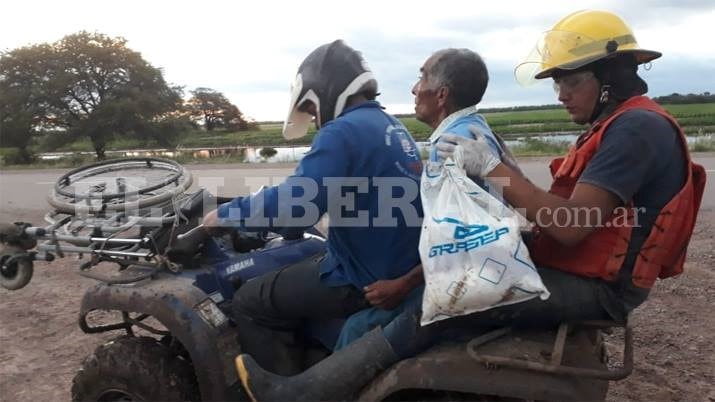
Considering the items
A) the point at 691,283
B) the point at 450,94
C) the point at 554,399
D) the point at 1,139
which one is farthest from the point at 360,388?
the point at 1,139

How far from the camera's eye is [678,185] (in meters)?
2.42

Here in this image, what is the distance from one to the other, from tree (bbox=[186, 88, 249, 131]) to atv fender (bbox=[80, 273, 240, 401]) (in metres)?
38.5

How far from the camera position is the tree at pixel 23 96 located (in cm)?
3216

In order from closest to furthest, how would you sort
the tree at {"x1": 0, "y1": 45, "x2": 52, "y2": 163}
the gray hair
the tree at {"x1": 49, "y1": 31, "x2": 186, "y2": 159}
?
the gray hair → the tree at {"x1": 0, "y1": 45, "x2": 52, "y2": 163} → the tree at {"x1": 49, "y1": 31, "x2": 186, "y2": 159}

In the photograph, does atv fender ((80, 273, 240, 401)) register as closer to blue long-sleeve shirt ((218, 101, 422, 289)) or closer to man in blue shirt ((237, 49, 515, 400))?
man in blue shirt ((237, 49, 515, 400))

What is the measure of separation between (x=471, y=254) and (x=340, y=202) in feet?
2.25

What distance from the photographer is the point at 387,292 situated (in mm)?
2617

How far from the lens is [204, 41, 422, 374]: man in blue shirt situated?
101 inches

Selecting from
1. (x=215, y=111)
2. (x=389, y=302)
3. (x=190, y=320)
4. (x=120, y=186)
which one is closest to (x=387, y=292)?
(x=389, y=302)

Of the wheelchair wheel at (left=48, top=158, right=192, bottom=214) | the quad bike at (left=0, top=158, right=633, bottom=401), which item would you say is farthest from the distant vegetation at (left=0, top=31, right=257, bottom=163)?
the quad bike at (left=0, top=158, right=633, bottom=401)

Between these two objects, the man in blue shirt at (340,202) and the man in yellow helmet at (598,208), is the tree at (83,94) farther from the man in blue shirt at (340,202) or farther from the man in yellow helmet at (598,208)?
the man in yellow helmet at (598,208)

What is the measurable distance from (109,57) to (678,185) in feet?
117

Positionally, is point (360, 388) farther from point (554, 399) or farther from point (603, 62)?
point (603, 62)

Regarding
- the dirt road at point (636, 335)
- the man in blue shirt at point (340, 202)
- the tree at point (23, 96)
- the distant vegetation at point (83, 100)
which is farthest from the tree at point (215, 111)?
the man in blue shirt at point (340, 202)
